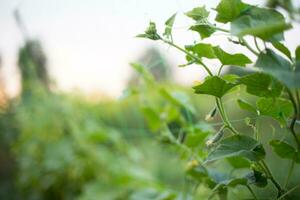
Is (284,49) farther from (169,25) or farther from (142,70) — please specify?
(142,70)

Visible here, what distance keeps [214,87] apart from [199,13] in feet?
0.30

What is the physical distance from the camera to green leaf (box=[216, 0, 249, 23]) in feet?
1.58

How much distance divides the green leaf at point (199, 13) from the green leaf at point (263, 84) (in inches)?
3.5

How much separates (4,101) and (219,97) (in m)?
2.14

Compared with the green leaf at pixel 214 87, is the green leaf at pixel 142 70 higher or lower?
higher

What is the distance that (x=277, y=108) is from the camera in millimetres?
542

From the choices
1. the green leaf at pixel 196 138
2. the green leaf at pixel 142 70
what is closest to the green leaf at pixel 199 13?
the green leaf at pixel 196 138

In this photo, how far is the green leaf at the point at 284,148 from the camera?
0.54m

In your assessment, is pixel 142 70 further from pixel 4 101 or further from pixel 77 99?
pixel 4 101

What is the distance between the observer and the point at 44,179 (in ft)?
7.20

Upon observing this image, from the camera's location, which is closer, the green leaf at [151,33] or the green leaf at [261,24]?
the green leaf at [261,24]

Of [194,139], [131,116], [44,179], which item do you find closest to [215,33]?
[194,139]

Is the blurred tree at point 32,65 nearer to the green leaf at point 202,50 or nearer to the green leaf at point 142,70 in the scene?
the green leaf at point 142,70

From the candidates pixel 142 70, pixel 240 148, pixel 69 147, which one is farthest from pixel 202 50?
pixel 69 147
